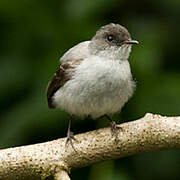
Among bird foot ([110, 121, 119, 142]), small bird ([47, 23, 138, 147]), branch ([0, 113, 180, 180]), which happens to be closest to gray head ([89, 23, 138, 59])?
small bird ([47, 23, 138, 147])

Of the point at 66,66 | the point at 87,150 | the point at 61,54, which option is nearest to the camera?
the point at 87,150

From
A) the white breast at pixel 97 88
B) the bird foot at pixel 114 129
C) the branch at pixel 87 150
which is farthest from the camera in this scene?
the white breast at pixel 97 88

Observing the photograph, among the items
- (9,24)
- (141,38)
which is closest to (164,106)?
(141,38)

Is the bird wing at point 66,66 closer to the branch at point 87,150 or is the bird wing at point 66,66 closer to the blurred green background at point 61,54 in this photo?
the blurred green background at point 61,54

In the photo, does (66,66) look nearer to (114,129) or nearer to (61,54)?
(61,54)

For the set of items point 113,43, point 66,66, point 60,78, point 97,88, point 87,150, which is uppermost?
point 113,43

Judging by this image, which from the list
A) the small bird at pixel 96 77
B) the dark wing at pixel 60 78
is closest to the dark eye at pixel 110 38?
the small bird at pixel 96 77

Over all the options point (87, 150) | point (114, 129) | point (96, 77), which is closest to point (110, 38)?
point (96, 77)
